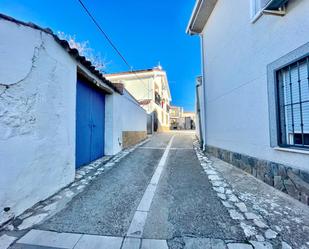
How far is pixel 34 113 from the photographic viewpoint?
311 cm

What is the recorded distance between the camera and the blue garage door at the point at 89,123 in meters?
5.28

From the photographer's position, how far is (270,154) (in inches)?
157

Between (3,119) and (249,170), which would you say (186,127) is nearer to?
(249,170)

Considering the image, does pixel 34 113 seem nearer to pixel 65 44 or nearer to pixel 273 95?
pixel 65 44

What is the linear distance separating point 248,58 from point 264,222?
382 centimetres

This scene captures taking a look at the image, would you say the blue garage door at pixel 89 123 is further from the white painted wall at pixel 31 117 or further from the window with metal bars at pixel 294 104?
the window with metal bars at pixel 294 104

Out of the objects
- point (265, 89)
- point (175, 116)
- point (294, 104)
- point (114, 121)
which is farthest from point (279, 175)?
point (175, 116)

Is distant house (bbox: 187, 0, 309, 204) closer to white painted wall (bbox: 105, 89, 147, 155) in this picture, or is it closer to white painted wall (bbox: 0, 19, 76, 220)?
white painted wall (bbox: 105, 89, 147, 155)

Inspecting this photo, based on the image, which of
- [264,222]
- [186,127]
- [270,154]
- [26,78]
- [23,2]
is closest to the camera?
[264,222]

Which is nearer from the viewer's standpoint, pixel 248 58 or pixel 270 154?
pixel 270 154

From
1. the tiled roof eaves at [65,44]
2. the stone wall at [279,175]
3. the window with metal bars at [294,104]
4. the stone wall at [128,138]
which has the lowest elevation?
the stone wall at [279,175]

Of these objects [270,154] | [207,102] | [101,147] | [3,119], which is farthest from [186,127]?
[3,119]

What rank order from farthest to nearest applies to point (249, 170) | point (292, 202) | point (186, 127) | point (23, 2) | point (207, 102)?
point (186, 127) < point (207, 102) < point (23, 2) < point (249, 170) < point (292, 202)

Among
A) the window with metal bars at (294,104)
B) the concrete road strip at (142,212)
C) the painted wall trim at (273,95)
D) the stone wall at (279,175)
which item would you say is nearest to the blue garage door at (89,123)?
the concrete road strip at (142,212)
